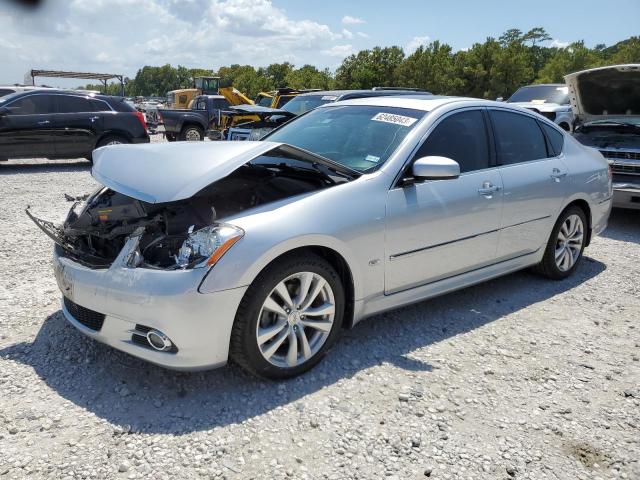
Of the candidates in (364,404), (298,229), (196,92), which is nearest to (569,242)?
(364,404)

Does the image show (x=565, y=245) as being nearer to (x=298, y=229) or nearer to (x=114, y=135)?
(x=298, y=229)

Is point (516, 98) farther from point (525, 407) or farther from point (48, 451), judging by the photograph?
point (48, 451)

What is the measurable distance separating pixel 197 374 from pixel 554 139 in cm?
367

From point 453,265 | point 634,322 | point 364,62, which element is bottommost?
point 634,322

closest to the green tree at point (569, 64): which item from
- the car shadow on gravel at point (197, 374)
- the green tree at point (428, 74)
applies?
the green tree at point (428, 74)

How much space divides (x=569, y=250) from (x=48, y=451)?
174 inches

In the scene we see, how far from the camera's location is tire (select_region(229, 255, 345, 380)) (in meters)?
2.78

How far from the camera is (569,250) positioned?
4.92m

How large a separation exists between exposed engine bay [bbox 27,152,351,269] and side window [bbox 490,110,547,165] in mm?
1599

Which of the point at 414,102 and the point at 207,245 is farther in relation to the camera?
the point at 414,102

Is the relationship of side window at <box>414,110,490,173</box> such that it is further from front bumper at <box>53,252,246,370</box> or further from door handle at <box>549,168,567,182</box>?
front bumper at <box>53,252,246,370</box>

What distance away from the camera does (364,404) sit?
2.85 metres

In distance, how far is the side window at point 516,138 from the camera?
13.8 ft

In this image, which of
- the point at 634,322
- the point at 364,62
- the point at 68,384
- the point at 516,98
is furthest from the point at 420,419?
the point at 364,62
